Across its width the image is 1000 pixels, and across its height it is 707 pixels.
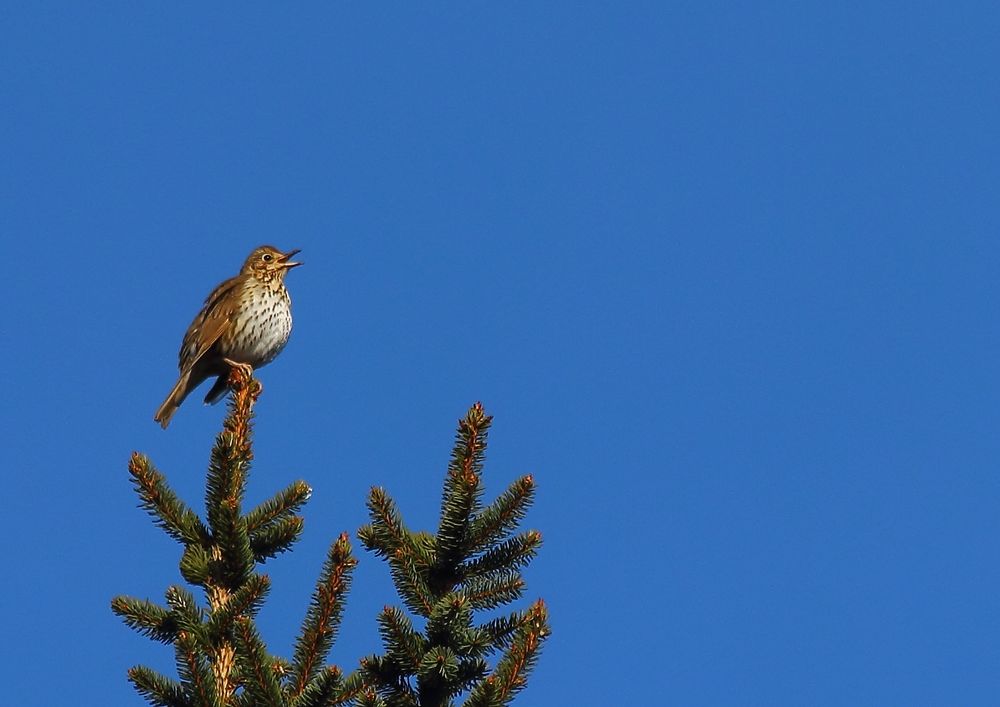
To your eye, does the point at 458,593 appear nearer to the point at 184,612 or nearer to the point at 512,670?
the point at 512,670

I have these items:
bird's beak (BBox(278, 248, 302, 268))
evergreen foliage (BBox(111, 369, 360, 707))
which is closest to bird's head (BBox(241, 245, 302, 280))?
bird's beak (BBox(278, 248, 302, 268))

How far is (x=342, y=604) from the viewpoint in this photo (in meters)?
4.67

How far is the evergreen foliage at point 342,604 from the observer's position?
14.7ft

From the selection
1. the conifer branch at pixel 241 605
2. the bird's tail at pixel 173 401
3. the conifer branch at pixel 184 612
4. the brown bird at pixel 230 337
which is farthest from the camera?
the brown bird at pixel 230 337

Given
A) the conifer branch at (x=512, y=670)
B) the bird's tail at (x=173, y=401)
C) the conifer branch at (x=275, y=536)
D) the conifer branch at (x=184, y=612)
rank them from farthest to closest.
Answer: the bird's tail at (x=173, y=401) < the conifer branch at (x=275, y=536) < the conifer branch at (x=184, y=612) < the conifer branch at (x=512, y=670)

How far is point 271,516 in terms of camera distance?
5430 mm

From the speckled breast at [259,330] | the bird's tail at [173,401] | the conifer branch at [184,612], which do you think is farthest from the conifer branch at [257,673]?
the speckled breast at [259,330]

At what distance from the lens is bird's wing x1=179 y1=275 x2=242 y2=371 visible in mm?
11297

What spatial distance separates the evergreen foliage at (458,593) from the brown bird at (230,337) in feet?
20.8

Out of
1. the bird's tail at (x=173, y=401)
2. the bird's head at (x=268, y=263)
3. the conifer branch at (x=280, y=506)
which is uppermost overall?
the bird's head at (x=268, y=263)

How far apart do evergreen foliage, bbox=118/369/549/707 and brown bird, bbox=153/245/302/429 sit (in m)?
5.87

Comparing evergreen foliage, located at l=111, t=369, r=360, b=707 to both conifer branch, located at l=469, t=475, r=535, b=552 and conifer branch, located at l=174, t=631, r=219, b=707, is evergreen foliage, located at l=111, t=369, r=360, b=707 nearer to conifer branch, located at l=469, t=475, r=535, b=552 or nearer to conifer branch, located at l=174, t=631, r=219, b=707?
conifer branch, located at l=174, t=631, r=219, b=707

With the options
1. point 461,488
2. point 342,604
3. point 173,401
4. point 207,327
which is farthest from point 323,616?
point 207,327

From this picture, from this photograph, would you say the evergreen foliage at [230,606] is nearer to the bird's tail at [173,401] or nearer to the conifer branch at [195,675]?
the conifer branch at [195,675]
